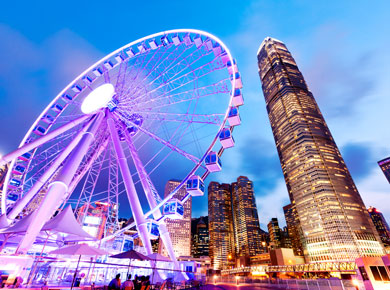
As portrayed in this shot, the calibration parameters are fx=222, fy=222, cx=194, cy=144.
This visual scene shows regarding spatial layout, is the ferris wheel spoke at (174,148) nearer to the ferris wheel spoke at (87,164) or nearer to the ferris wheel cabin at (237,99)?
the ferris wheel spoke at (87,164)

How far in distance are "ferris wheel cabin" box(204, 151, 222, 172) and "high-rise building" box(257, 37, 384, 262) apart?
317ft

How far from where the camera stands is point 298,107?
125 meters

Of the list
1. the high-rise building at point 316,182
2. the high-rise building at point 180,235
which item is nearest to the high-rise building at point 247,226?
the high-rise building at point 180,235

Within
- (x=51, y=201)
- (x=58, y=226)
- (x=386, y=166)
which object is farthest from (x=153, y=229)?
(x=386, y=166)

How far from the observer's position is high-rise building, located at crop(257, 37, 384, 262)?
309 feet

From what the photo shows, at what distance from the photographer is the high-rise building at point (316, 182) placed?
309 feet

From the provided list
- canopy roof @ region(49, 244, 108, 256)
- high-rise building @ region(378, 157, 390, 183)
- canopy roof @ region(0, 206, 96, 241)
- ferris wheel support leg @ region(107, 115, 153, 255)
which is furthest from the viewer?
high-rise building @ region(378, 157, 390, 183)

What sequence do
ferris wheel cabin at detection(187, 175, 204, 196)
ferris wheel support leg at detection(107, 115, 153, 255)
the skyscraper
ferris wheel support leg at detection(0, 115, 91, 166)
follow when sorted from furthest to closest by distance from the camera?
the skyscraper → ferris wheel cabin at detection(187, 175, 204, 196) → ferris wheel support leg at detection(107, 115, 153, 255) → ferris wheel support leg at detection(0, 115, 91, 166)

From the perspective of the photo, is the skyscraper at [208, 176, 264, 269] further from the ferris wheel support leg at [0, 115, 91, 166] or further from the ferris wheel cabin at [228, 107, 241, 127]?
the ferris wheel support leg at [0, 115, 91, 166]

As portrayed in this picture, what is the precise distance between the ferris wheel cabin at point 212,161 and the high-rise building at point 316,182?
317 ft

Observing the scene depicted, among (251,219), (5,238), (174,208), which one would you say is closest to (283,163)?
(251,219)

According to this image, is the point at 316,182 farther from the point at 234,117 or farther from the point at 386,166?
the point at 234,117

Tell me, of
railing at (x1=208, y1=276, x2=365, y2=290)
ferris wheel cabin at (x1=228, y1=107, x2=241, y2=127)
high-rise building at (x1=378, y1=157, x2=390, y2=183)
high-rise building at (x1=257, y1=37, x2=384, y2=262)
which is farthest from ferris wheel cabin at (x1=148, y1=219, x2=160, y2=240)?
high-rise building at (x1=378, y1=157, x2=390, y2=183)

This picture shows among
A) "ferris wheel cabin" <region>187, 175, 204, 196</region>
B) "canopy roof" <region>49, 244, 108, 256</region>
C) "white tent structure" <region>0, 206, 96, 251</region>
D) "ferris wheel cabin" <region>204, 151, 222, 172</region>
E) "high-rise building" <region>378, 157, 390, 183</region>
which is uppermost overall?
"high-rise building" <region>378, 157, 390, 183</region>
